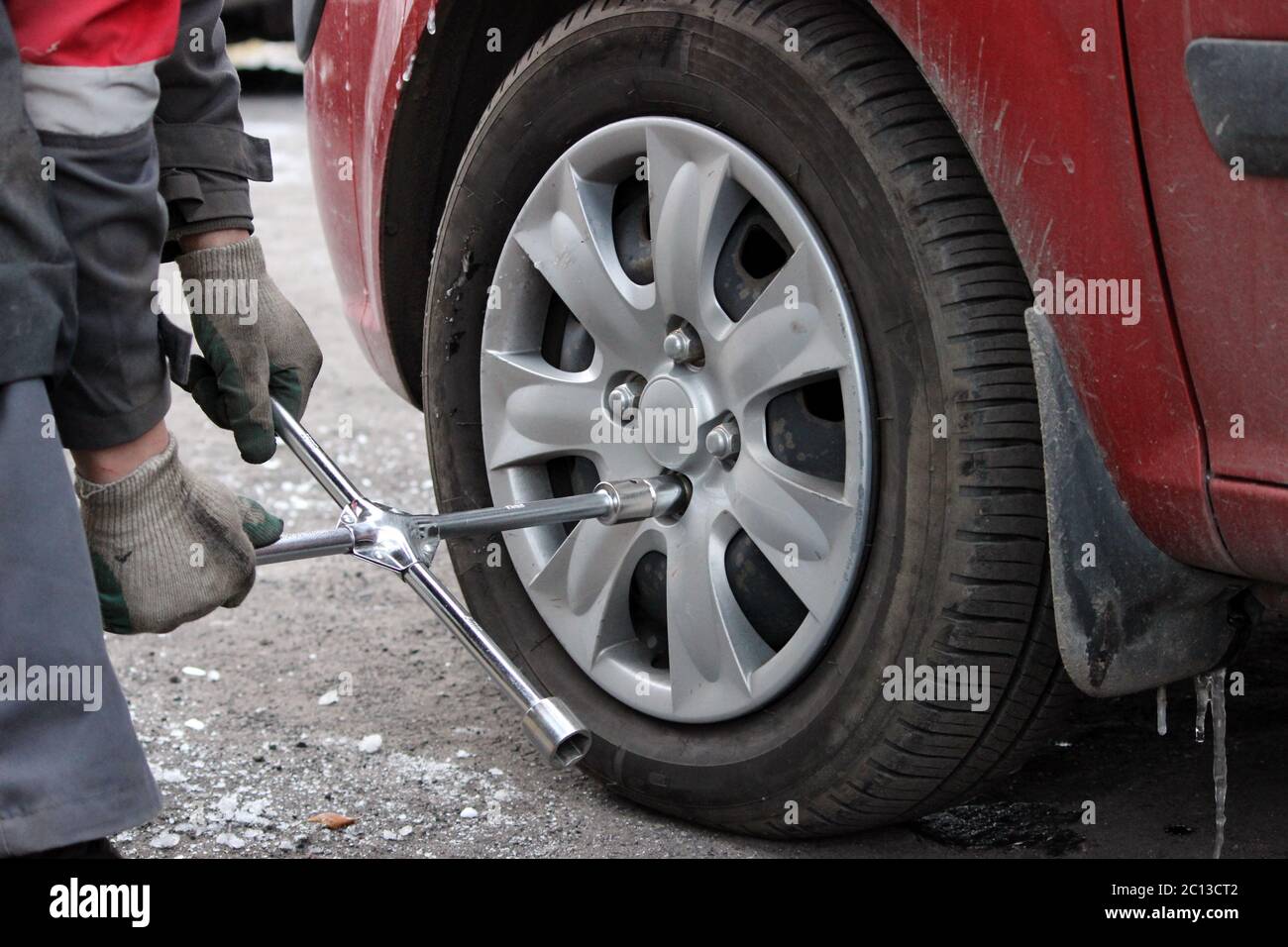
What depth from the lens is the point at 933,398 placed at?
1.76 meters

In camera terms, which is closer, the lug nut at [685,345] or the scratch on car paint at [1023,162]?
the scratch on car paint at [1023,162]

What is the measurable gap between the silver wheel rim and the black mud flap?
0.27m

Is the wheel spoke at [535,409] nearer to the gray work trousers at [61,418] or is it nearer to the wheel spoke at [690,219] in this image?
the wheel spoke at [690,219]

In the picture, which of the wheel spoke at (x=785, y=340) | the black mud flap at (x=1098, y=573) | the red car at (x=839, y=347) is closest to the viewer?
the red car at (x=839, y=347)

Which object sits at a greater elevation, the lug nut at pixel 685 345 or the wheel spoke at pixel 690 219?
the wheel spoke at pixel 690 219

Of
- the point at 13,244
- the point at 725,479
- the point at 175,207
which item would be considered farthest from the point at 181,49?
the point at 725,479

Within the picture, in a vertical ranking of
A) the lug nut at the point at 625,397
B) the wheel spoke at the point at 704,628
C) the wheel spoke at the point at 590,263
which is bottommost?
the wheel spoke at the point at 704,628

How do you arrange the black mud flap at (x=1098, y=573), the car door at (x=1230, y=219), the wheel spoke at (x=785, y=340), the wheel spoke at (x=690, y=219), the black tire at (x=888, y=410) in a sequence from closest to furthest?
the car door at (x=1230, y=219)
the black mud flap at (x=1098, y=573)
the black tire at (x=888, y=410)
the wheel spoke at (x=785, y=340)
the wheel spoke at (x=690, y=219)

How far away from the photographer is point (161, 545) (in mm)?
1686

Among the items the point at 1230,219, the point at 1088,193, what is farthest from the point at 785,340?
the point at 1230,219

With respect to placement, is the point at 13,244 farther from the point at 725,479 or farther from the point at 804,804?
the point at 804,804

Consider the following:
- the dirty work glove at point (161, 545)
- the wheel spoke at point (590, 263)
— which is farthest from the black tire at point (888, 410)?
the dirty work glove at point (161, 545)

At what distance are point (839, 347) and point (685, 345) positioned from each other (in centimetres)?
27

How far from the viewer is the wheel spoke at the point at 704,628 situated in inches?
80.4
